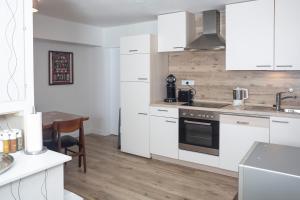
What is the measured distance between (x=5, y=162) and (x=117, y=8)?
9.48 feet

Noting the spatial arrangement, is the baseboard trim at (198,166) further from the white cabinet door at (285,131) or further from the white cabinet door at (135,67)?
the white cabinet door at (135,67)

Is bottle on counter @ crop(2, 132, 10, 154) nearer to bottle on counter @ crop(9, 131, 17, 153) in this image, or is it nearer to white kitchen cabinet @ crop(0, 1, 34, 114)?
bottle on counter @ crop(9, 131, 17, 153)

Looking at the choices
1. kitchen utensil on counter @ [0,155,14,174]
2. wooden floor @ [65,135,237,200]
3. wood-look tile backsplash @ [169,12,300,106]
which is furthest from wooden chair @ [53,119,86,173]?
wood-look tile backsplash @ [169,12,300,106]

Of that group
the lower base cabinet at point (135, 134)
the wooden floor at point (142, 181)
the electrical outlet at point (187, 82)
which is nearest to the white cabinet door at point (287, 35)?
the electrical outlet at point (187, 82)

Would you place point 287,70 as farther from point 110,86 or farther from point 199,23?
point 110,86

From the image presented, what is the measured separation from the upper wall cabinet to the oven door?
120 centimetres

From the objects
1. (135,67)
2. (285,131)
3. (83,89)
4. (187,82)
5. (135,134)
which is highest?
(135,67)

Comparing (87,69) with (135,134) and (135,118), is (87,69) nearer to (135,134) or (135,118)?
(135,118)

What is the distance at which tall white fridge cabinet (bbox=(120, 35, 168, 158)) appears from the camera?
4.19 metres

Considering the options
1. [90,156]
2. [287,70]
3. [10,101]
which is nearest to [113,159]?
[90,156]

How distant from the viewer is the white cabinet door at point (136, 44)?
4141mm

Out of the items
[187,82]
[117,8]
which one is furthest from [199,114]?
[117,8]

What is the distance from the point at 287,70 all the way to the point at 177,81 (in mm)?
1763

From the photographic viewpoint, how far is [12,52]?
185 centimetres
